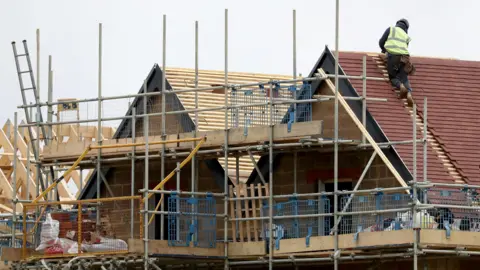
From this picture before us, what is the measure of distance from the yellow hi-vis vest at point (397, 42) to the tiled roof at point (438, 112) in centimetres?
83

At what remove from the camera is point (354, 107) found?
159ft

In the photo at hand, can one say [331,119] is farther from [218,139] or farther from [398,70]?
[218,139]

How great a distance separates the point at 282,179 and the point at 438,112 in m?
4.31

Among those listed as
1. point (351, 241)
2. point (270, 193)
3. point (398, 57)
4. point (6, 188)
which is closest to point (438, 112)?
point (398, 57)

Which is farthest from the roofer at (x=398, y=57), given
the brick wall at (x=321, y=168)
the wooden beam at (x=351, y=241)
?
the wooden beam at (x=351, y=241)

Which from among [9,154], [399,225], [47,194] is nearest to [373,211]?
[399,225]

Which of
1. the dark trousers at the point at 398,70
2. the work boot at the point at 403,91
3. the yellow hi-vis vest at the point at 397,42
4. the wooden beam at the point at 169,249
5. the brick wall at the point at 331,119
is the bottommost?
the wooden beam at the point at 169,249

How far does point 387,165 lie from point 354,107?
6.88 ft

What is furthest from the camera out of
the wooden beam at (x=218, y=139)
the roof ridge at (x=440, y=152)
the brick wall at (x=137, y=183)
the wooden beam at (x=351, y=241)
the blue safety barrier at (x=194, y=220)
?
the brick wall at (x=137, y=183)

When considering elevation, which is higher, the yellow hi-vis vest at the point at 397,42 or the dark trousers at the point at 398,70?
the yellow hi-vis vest at the point at 397,42

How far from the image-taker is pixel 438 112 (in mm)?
49812

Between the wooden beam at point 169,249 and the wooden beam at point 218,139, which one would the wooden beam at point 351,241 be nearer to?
the wooden beam at point 169,249

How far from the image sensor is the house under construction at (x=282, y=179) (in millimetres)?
46125

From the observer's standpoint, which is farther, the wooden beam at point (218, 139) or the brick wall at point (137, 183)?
the brick wall at point (137, 183)
